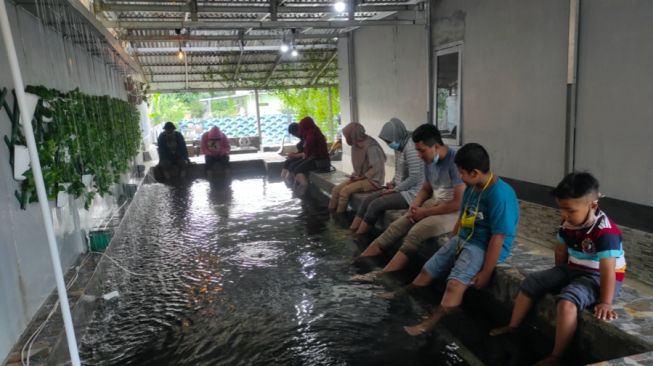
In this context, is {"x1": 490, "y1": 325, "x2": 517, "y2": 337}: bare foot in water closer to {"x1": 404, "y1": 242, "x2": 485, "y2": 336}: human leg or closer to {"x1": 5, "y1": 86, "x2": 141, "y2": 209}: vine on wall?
{"x1": 404, "y1": 242, "x2": 485, "y2": 336}: human leg

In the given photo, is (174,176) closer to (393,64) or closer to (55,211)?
(393,64)

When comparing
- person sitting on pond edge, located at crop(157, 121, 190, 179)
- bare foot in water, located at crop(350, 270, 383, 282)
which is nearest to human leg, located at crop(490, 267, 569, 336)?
bare foot in water, located at crop(350, 270, 383, 282)

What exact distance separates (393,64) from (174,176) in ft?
19.9

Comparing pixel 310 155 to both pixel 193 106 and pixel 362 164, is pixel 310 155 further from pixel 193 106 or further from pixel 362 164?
pixel 193 106

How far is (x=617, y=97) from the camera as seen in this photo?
472 cm

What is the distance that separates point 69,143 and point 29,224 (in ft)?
2.88

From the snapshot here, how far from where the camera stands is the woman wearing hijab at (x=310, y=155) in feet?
30.2

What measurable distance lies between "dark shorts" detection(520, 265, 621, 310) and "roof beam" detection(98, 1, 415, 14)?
6.28 meters

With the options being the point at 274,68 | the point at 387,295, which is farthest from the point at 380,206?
the point at 274,68

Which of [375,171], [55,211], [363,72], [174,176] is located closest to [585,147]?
[375,171]

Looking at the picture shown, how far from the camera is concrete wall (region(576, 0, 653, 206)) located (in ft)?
14.5

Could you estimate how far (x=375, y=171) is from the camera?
650cm

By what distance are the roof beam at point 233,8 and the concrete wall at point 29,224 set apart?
205 centimetres

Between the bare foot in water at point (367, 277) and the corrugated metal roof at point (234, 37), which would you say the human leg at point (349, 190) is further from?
the corrugated metal roof at point (234, 37)
